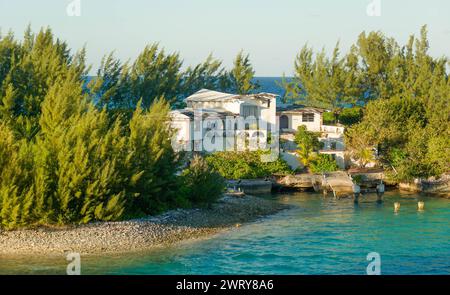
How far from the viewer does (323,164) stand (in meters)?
74.3

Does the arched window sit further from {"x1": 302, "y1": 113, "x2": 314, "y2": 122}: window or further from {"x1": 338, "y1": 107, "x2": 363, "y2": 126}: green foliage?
{"x1": 338, "y1": 107, "x2": 363, "y2": 126}: green foliage

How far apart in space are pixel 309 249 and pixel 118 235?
483 inches

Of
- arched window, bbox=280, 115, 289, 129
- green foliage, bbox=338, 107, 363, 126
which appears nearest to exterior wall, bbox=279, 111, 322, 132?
arched window, bbox=280, 115, 289, 129

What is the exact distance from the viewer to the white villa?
7569 cm

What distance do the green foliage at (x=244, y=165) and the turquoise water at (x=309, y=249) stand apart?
10445 millimetres

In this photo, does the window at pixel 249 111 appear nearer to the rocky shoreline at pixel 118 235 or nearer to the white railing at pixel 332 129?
the white railing at pixel 332 129

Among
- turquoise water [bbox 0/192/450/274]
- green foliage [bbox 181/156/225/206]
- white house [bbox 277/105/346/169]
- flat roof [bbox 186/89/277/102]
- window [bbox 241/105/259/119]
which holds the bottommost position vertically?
turquoise water [bbox 0/192/450/274]

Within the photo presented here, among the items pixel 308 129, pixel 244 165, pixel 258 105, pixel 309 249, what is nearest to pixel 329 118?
pixel 308 129

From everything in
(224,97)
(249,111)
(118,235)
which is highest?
(224,97)

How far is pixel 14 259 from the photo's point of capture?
144 ft

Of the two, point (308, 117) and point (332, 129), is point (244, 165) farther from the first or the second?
point (308, 117)

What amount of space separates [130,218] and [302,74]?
53.3m

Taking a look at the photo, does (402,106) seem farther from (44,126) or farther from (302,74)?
(44,126)

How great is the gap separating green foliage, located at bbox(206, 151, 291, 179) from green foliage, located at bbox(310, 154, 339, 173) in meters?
2.59
